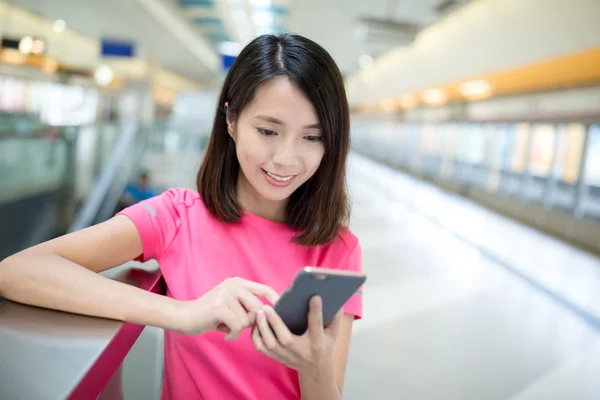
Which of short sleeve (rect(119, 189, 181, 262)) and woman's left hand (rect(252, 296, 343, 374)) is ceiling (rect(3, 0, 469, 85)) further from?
woman's left hand (rect(252, 296, 343, 374))

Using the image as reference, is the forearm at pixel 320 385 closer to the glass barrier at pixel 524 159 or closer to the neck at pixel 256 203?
the neck at pixel 256 203

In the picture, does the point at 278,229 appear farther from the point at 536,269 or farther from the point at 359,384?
the point at 536,269

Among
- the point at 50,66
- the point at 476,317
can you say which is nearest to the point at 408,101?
the point at 50,66

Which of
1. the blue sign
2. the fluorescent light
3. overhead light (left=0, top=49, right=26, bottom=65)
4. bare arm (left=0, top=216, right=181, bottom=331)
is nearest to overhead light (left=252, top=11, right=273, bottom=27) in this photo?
the fluorescent light

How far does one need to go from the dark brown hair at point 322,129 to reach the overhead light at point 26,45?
1517 cm

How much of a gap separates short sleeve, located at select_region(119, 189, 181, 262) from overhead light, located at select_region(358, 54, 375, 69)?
84.2 feet

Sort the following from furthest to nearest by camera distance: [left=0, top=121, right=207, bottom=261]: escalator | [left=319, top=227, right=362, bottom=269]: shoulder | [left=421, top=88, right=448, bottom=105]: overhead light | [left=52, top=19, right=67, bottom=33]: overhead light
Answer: [left=421, top=88, right=448, bottom=105]: overhead light < [left=52, top=19, right=67, bottom=33]: overhead light < [left=0, top=121, right=207, bottom=261]: escalator < [left=319, top=227, right=362, bottom=269]: shoulder

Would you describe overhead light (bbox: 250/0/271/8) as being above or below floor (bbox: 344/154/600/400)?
above

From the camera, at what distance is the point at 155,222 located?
55.6 inches

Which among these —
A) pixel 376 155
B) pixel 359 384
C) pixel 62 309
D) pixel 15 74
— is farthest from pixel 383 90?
pixel 62 309

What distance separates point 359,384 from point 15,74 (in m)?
14.3

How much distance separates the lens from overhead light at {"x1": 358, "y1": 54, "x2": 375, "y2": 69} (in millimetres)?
26859

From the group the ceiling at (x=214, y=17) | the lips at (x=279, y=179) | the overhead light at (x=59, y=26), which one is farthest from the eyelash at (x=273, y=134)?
the overhead light at (x=59, y=26)

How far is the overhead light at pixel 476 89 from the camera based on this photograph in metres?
18.3
